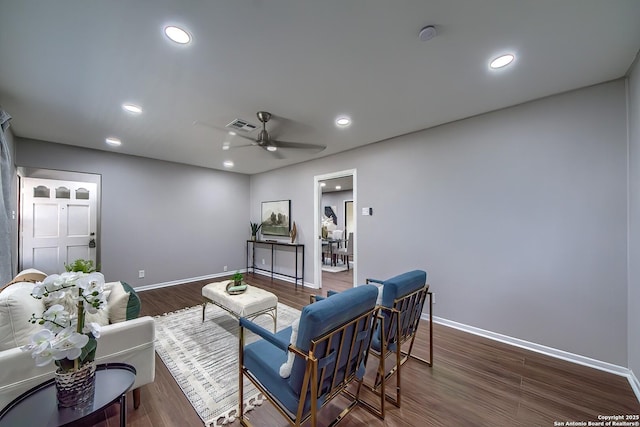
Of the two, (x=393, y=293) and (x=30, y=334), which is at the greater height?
(x=393, y=293)

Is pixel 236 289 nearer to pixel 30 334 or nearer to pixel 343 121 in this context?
pixel 30 334

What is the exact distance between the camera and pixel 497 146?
8.95 feet

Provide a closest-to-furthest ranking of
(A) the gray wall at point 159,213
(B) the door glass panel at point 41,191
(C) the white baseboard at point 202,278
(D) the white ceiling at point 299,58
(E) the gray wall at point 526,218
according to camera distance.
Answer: (D) the white ceiling at point 299,58
(E) the gray wall at point 526,218
(B) the door glass panel at point 41,191
(A) the gray wall at point 159,213
(C) the white baseboard at point 202,278

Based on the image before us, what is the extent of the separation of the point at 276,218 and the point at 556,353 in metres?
4.85

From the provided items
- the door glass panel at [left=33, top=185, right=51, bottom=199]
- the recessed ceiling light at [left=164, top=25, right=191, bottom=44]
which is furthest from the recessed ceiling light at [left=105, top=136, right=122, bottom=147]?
the recessed ceiling light at [left=164, top=25, right=191, bottom=44]

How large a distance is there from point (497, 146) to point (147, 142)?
4911 mm

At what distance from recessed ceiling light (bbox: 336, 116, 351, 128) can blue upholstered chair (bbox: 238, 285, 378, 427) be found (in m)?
2.17

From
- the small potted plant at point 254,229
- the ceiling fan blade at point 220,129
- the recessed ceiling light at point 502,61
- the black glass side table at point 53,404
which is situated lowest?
the black glass side table at point 53,404

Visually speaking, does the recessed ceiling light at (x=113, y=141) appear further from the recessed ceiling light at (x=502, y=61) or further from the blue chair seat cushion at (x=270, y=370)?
the recessed ceiling light at (x=502, y=61)

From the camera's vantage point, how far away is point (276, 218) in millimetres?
5621

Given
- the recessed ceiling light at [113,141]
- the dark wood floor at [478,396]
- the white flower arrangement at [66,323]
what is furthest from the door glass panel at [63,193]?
the white flower arrangement at [66,323]

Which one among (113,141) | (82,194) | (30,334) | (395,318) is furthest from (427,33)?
(82,194)

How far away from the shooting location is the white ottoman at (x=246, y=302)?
259cm

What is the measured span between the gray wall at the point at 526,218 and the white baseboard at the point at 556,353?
0.16ft
